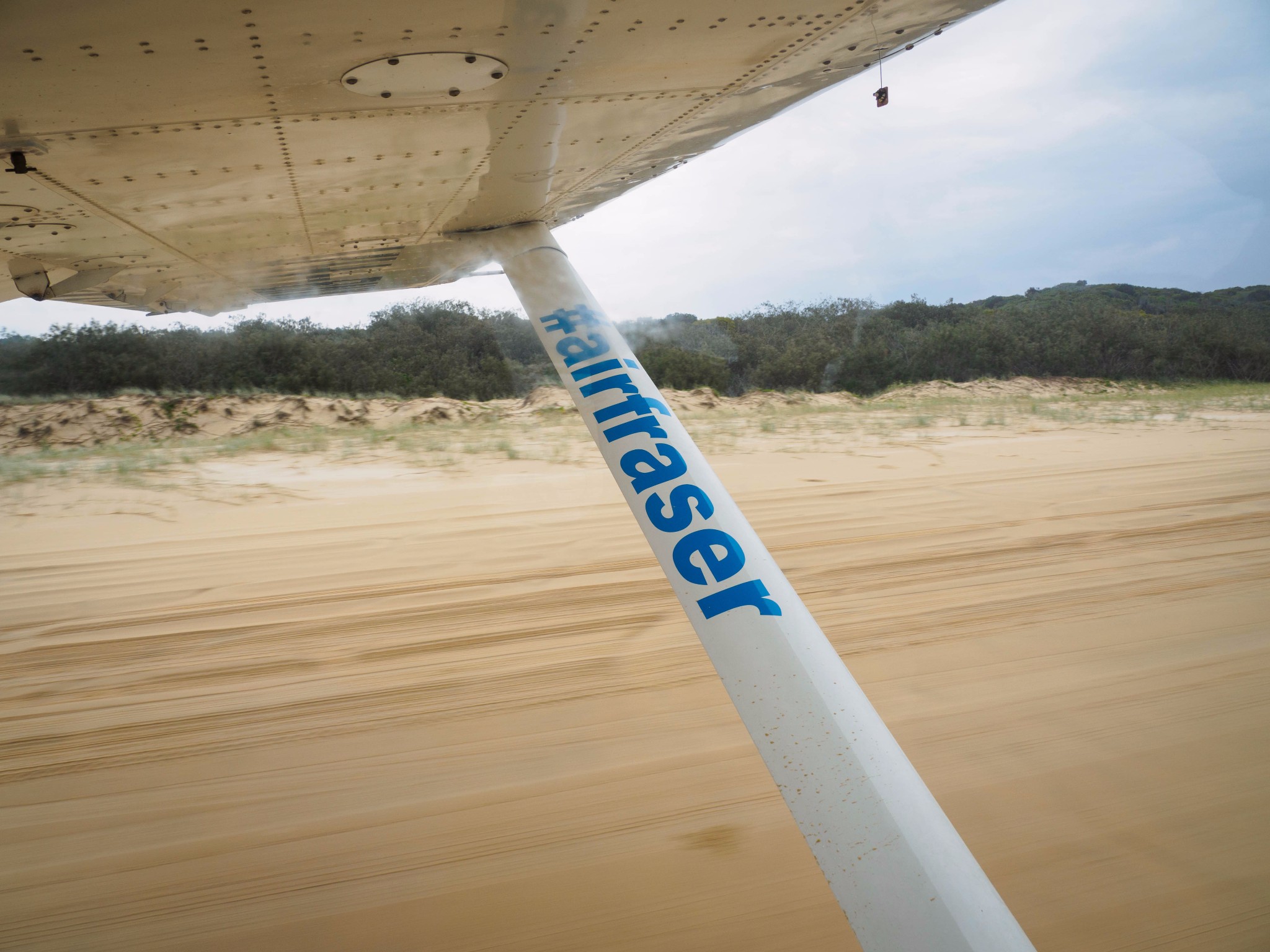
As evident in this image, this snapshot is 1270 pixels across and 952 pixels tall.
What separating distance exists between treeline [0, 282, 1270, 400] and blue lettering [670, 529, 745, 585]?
1879 centimetres

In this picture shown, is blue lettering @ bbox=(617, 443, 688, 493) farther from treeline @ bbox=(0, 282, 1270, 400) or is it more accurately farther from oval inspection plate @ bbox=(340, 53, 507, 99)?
treeline @ bbox=(0, 282, 1270, 400)

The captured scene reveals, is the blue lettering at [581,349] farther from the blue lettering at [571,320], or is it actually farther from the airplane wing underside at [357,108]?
the airplane wing underside at [357,108]

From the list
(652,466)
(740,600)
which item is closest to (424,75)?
(652,466)

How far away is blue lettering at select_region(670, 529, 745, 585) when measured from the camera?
1.76 m

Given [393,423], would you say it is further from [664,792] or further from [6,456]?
[664,792]

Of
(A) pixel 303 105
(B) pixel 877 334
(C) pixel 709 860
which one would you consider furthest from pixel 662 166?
(B) pixel 877 334

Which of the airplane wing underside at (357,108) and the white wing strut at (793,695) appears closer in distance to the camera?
the white wing strut at (793,695)

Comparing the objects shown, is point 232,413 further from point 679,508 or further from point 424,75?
point 679,508

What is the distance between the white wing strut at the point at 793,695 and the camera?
4.07 ft

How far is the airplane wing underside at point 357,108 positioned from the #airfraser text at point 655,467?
699mm

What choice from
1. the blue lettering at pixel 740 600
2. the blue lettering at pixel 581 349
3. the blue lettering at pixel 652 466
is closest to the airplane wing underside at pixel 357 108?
the blue lettering at pixel 581 349

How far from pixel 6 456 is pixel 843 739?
1908 cm

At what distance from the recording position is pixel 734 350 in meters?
26.2

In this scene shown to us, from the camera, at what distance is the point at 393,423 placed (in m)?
18.0
